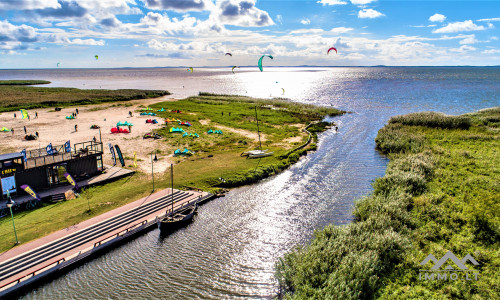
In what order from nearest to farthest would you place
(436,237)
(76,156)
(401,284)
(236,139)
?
(401,284)
(436,237)
(76,156)
(236,139)

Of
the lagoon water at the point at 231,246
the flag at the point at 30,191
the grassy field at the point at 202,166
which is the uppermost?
the flag at the point at 30,191

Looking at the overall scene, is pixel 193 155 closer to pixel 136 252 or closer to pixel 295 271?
pixel 136 252

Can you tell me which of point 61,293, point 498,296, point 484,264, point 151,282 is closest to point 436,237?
point 484,264

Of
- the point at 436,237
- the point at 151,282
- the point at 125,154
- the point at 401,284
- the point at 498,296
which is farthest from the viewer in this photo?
the point at 125,154

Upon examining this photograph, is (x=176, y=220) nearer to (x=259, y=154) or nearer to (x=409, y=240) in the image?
(x=409, y=240)

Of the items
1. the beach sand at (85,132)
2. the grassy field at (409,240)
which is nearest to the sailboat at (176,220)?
the grassy field at (409,240)

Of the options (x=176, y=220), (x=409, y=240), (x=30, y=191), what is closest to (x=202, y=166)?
(x=176, y=220)

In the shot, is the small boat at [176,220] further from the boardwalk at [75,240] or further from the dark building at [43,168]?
the dark building at [43,168]
